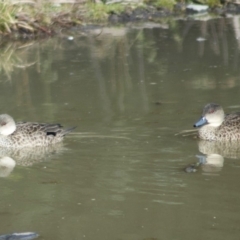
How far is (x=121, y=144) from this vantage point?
10.2 metres

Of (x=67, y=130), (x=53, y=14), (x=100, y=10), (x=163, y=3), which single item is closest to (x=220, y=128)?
(x=67, y=130)

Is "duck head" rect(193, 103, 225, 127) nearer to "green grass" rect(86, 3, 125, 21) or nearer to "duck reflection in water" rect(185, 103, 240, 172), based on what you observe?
"duck reflection in water" rect(185, 103, 240, 172)

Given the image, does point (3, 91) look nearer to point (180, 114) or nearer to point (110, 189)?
point (180, 114)

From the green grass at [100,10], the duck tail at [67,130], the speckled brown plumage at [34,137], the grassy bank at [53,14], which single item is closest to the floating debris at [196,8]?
the grassy bank at [53,14]

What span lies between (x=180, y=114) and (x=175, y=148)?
1658 mm

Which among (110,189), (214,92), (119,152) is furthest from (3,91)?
(110,189)

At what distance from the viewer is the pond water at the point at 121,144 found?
7633mm

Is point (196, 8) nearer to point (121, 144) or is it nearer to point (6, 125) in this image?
point (6, 125)

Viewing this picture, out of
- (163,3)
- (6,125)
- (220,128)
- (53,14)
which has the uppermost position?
(53,14)

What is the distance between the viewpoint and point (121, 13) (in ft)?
71.6

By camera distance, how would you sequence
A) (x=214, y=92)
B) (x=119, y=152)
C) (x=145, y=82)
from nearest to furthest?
(x=119, y=152) < (x=214, y=92) < (x=145, y=82)

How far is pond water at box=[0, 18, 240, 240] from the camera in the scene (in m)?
7.63

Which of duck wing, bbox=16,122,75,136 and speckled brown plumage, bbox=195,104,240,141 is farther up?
duck wing, bbox=16,122,75,136

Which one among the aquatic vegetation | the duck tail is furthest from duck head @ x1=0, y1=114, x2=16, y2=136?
the aquatic vegetation
